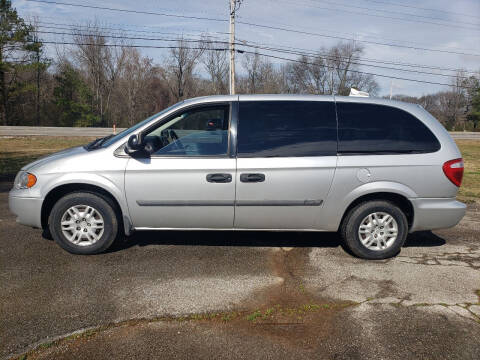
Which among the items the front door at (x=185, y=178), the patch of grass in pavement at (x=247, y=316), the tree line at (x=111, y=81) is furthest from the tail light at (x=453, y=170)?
the tree line at (x=111, y=81)

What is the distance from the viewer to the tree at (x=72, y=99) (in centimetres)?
3797

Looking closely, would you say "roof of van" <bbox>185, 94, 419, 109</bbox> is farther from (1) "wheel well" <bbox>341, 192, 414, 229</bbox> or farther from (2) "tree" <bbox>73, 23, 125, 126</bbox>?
(2) "tree" <bbox>73, 23, 125, 126</bbox>

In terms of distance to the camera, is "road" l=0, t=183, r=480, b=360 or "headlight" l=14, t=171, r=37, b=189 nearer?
"road" l=0, t=183, r=480, b=360

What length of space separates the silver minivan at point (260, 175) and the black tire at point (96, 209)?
0.01 metres

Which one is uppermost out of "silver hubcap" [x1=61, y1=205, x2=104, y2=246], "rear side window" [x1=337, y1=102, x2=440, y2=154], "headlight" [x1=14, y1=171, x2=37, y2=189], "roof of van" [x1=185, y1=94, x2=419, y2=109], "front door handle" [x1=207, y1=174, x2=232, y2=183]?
"roof of van" [x1=185, y1=94, x2=419, y2=109]

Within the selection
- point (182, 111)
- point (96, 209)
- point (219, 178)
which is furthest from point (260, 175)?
point (96, 209)

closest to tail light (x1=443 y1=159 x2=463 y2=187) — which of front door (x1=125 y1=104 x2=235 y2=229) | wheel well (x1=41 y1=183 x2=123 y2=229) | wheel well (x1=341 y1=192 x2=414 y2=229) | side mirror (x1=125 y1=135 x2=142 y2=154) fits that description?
wheel well (x1=341 y1=192 x2=414 y2=229)

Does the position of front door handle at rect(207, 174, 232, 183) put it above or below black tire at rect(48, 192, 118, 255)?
above

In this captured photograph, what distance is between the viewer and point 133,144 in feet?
13.3

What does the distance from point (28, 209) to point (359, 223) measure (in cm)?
378

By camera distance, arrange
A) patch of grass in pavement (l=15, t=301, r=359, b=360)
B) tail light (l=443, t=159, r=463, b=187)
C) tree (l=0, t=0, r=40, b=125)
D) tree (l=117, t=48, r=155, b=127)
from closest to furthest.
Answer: patch of grass in pavement (l=15, t=301, r=359, b=360) < tail light (l=443, t=159, r=463, b=187) < tree (l=0, t=0, r=40, b=125) < tree (l=117, t=48, r=155, b=127)

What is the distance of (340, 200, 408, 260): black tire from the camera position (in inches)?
167

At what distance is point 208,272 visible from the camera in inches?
154

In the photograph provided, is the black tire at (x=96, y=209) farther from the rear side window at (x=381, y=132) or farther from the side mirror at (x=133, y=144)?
the rear side window at (x=381, y=132)
